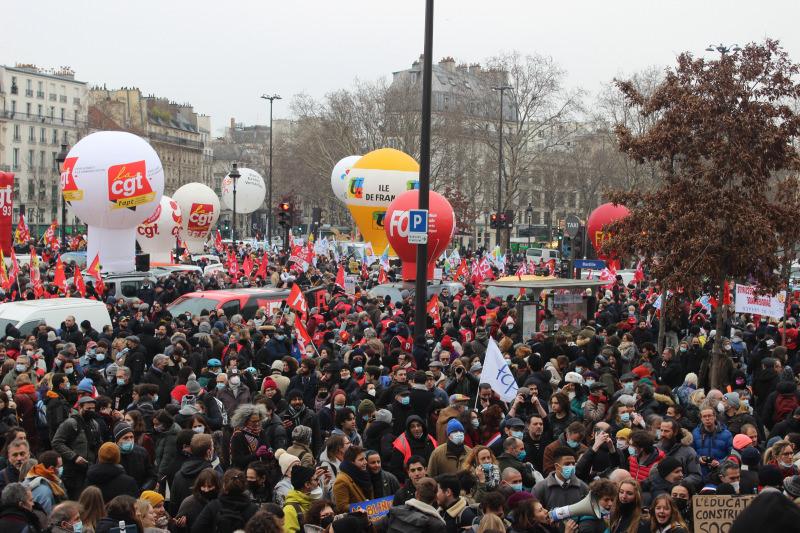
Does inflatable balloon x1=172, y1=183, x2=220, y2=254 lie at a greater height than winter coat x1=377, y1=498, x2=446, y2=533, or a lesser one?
greater

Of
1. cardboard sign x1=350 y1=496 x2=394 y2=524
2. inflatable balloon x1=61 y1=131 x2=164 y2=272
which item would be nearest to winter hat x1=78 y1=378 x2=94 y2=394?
cardboard sign x1=350 y1=496 x2=394 y2=524

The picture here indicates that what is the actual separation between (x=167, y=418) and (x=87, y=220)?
21784 mm

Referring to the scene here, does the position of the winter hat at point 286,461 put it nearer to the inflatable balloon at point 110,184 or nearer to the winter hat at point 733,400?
the winter hat at point 733,400

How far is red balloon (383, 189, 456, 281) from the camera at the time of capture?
99.3 ft

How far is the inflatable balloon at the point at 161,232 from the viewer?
40.2m

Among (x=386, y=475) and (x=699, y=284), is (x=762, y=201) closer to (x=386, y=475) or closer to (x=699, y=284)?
(x=699, y=284)

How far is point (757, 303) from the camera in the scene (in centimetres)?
1752

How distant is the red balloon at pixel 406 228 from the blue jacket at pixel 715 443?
20301mm

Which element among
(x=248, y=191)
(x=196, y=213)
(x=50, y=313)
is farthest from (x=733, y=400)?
(x=248, y=191)

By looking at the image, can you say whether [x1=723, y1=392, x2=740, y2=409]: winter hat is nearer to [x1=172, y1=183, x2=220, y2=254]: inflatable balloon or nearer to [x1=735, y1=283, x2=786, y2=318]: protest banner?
[x1=735, y1=283, x2=786, y2=318]: protest banner

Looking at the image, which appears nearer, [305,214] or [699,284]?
[699,284]

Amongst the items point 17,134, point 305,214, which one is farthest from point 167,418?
point 305,214

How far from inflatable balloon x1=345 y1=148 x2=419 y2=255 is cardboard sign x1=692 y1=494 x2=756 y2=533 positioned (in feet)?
105

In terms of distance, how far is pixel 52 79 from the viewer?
97.2 meters
